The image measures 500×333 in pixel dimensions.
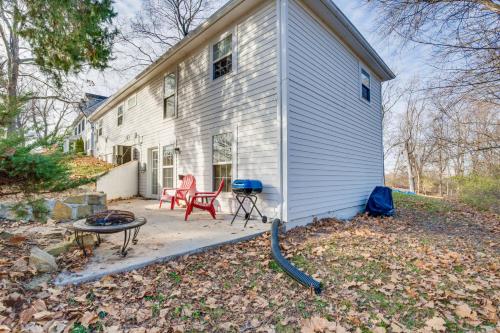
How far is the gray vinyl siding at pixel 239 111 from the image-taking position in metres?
5.60

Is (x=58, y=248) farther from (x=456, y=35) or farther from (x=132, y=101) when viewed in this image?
(x=132, y=101)

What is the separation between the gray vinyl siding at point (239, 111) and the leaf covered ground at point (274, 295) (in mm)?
1994

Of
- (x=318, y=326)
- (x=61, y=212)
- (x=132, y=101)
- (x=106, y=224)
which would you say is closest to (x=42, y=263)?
(x=106, y=224)

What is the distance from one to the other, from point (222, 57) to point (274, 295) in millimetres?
5935

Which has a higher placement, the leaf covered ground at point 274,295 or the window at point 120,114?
the window at point 120,114

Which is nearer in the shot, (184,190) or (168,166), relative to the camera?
(184,190)

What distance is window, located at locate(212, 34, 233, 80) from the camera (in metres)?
6.78

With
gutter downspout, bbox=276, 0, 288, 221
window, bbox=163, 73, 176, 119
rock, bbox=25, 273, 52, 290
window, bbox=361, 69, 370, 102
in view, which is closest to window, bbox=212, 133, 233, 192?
gutter downspout, bbox=276, 0, 288, 221

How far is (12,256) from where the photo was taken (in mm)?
3225

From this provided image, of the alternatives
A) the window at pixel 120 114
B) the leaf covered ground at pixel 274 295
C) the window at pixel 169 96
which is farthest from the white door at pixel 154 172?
the leaf covered ground at pixel 274 295

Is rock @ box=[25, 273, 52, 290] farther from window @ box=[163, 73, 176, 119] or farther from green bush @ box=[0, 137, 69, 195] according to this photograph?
window @ box=[163, 73, 176, 119]

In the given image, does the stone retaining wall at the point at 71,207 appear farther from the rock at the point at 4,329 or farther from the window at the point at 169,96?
the window at the point at 169,96

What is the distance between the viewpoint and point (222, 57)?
22.9ft

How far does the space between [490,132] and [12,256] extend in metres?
9.74
